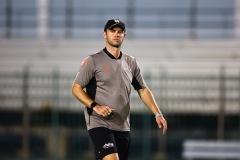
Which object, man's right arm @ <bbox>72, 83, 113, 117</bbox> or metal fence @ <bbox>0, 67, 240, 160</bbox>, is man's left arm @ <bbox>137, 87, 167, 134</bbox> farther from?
metal fence @ <bbox>0, 67, 240, 160</bbox>

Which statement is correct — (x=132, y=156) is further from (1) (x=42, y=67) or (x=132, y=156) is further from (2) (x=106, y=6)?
(2) (x=106, y=6)

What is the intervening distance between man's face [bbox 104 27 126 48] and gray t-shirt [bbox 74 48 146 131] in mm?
126

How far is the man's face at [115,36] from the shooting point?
19.5ft

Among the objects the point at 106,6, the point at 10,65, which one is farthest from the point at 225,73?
the point at 106,6

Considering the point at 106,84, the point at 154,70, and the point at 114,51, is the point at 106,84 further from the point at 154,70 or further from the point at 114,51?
the point at 154,70

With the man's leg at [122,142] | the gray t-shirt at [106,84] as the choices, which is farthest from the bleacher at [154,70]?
the gray t-shirt at [106,84]

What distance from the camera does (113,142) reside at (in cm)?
597

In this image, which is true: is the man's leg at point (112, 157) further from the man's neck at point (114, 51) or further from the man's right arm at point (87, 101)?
the man's neck at point (114, 51)

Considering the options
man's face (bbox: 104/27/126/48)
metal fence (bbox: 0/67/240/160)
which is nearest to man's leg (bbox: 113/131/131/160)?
man's face (bbox: 104/27/126/48)

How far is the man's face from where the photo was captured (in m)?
5.94

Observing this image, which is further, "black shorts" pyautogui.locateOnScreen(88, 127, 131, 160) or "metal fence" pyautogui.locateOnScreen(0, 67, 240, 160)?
"metal fence" pyautogui.locateOnScreen(0, 67, 240, 160)

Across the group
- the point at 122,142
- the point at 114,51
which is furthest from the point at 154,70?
the point at 114,51

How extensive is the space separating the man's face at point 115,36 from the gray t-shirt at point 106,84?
0.41 ft

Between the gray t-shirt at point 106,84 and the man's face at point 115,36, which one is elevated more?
the man's face at point 115,36
